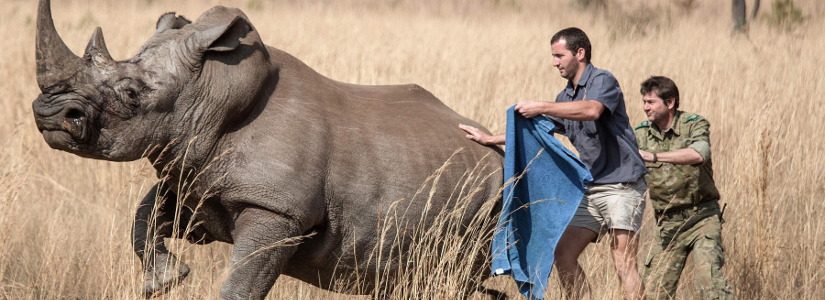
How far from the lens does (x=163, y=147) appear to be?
4.63 meters

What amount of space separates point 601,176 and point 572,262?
442 millimetres

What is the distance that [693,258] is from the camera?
18.8ft

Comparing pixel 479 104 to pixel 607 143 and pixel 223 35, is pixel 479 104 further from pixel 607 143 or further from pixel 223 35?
pixel 223 35

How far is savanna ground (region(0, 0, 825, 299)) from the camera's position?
6.44m

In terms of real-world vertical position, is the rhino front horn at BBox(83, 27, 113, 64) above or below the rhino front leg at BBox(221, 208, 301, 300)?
above

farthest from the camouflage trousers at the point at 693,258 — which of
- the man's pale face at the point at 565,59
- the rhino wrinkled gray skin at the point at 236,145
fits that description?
the rhino wrinkled gray skin at the point at 236,145

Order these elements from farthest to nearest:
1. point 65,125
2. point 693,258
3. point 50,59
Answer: point 693,258
point 50,59
point 65,125

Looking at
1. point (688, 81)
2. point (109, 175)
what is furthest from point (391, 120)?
point (688, 81)

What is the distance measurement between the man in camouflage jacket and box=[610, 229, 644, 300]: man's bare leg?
130mm

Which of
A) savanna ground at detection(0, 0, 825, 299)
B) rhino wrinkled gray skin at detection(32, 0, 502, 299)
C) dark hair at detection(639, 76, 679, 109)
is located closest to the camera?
rhino wrinkled gray skin at detection(32, 0, 502, 299)

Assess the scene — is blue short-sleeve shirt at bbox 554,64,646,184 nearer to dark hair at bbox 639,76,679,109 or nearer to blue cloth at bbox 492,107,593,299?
blue cloth at bbox 492,107,593,299

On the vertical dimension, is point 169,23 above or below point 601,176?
above

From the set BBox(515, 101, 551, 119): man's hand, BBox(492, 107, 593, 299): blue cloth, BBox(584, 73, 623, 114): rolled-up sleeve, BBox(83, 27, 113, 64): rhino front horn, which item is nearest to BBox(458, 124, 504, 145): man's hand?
BBox(492, 107, 593, 299): blue cloth

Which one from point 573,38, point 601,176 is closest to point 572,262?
point 601,176
